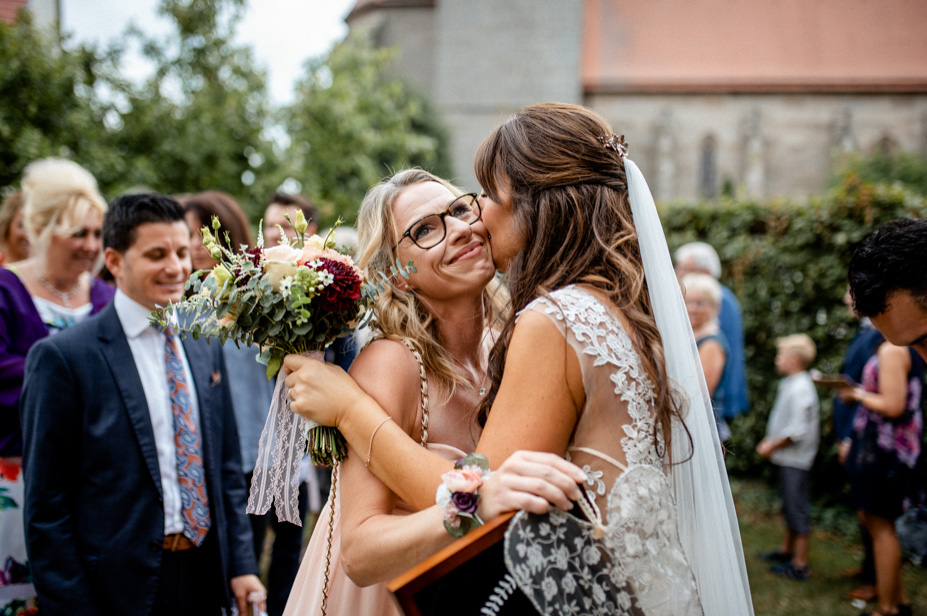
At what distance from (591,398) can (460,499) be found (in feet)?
1.51

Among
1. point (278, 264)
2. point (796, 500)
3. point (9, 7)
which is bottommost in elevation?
point (796, 500)

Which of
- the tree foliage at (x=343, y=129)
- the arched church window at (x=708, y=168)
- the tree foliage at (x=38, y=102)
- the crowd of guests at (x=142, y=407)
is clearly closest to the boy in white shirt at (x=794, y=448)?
the crowd of guests at (x=142, y=407)

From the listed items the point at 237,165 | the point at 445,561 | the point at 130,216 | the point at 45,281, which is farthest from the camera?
the point at 237,165

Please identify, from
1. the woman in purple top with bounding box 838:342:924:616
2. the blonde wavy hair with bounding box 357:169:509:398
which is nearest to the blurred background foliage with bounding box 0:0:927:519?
the woman in purple top with bounding box 838:342:924:616

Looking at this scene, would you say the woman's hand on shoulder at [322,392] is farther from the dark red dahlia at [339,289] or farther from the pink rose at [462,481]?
the pink rose at [462,481]

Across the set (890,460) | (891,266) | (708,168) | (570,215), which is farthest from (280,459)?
(708,168)

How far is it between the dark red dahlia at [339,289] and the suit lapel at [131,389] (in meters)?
1.14

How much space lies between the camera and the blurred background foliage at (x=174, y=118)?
752cm

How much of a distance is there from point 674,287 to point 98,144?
8.53 m

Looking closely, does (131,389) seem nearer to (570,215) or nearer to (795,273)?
(570,215)

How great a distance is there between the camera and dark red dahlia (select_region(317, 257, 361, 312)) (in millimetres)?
2023

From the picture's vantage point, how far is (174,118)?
956 centimetres

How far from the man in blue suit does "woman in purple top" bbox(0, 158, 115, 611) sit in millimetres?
894

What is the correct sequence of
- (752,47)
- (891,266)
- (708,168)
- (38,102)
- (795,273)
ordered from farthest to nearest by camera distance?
1. (752,47)
2. (708,168)
3. (795,273)
4. (38,102)
5. (891,266)
